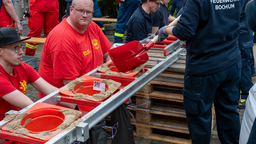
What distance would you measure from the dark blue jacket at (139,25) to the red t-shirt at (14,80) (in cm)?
208

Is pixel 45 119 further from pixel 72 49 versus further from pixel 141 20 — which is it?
pixel 141 20

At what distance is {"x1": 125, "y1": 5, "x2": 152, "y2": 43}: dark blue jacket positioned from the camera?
4.15 metres

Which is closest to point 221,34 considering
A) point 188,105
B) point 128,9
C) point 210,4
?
point 210,4

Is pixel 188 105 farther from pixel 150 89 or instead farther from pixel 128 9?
pixel 128 9

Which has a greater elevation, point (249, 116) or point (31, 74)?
point (31, 74)

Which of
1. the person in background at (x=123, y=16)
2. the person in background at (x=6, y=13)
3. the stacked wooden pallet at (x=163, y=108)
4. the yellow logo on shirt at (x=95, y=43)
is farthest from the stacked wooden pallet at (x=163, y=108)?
the person in background at (x=6, y=13)

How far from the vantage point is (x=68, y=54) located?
104 inches

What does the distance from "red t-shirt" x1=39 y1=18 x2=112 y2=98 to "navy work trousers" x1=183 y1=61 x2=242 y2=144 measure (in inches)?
42.8

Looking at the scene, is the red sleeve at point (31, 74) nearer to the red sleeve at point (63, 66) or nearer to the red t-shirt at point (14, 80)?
the red t-shirt at point (14, 80)

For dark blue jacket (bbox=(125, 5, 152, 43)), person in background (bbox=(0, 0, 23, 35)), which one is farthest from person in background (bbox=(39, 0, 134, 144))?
person in background (bbox=(0, 0, 23, 35))

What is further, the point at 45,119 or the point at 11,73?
the point at 11,73

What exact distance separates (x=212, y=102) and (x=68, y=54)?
5.06ft

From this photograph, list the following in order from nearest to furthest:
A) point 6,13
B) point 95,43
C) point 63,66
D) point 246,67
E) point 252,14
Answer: point 252,14
point 63,66
point 95,43
point 246,67
point 6,13

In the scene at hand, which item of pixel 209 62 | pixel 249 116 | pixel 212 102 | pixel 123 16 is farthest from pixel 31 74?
pixel 123 16
